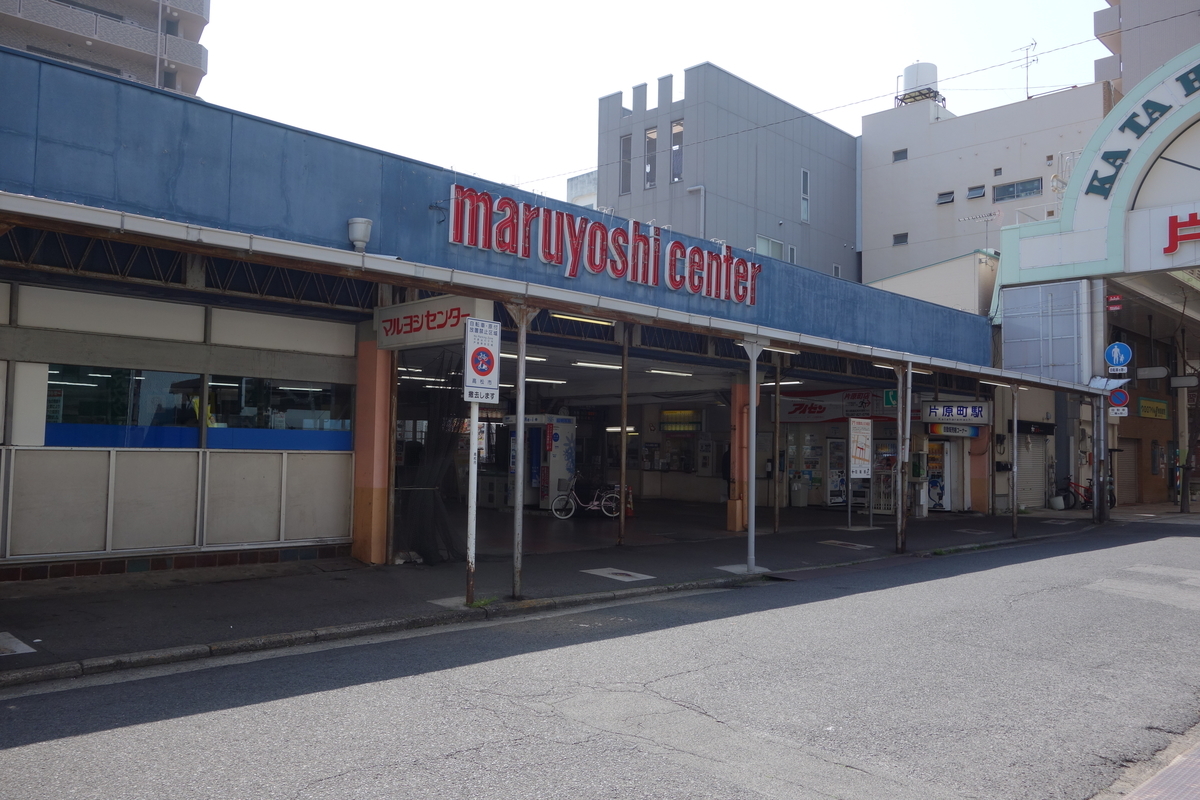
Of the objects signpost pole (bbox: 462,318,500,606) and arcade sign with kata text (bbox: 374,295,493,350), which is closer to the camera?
signpost pole (bbox: 462,318,500,606)

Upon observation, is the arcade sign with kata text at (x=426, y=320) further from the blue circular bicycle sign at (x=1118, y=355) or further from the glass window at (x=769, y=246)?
the glass window at (x=769, y=246)

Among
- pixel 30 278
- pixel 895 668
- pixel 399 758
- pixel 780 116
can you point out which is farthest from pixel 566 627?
pixel 780 116

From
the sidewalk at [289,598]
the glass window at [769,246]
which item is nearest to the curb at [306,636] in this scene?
the sidewalk at [289,598]

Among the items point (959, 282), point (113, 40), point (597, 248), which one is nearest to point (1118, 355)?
point (959, 282)

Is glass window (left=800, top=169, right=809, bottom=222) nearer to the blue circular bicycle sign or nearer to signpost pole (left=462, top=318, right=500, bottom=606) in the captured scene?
the blue circular bicycle sign

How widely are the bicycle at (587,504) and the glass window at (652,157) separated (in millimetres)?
15132

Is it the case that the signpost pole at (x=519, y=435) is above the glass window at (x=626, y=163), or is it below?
below

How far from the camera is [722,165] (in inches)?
1220

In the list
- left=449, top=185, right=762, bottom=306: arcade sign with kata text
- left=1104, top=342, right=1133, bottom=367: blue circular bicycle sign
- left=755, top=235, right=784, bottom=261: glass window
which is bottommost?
left=1104, top=342, right=1133, bottom=367: blue circular bicycle sign

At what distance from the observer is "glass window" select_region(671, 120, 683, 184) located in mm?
31409

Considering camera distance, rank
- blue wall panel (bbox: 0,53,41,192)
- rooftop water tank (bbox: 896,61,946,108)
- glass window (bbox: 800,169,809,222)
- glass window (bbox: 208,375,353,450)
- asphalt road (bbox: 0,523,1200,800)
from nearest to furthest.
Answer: asphalt road (bbox: 0,523,1200,800)
blue wall panel (bbox: 0,53,41,192)
glass window (bbox: 208,375,353,450)
glass window (bbox: 800,169,809,222)
rooftop water tank (bbox: 896,61,946,108)

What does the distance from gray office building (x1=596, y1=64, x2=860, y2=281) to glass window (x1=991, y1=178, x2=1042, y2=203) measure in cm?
665

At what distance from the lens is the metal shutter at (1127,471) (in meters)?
32.4

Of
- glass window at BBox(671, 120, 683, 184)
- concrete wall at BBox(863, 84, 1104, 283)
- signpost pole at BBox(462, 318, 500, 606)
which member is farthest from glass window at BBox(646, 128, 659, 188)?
signpost pole at BBox(462, 318, 500, 606)
